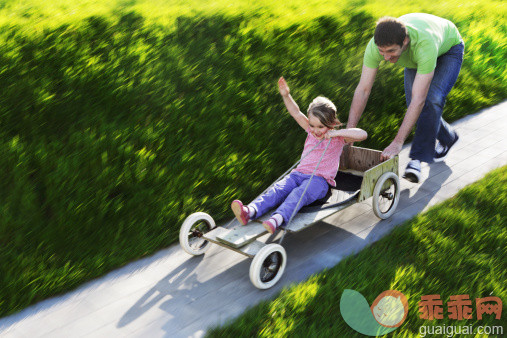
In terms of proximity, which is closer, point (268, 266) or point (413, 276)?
point (413, 276)

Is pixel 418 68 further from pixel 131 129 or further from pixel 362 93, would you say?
pixel 131 129

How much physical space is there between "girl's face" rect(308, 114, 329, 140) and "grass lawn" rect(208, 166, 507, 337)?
0.96 m

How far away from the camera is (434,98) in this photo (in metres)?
5.04

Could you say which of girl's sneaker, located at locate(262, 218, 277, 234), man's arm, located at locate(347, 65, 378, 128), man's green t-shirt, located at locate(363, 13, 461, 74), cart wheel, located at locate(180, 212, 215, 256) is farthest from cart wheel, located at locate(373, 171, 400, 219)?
cart wheel, located at locate(180, 212, 215, 256)

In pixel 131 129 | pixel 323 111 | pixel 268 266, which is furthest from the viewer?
pixel 131 129

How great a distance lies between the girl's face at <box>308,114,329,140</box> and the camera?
14.0ft

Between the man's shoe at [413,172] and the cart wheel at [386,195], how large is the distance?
1.48ft

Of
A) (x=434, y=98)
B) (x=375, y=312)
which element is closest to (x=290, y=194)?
(x=375, y=312)

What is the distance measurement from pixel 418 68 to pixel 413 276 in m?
1.80

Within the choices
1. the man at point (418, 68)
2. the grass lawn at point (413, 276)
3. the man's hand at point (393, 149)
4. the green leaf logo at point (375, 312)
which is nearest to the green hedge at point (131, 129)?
the man at point (418, 68)

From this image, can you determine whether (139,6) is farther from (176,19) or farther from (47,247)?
(47,247)

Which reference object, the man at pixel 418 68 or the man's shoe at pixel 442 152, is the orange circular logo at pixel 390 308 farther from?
the man's shoe at pixel 442 152

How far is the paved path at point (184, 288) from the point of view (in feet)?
11.3

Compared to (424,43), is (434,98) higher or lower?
lower
